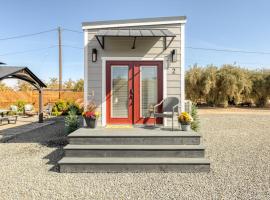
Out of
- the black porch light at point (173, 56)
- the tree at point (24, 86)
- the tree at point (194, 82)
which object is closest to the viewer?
the black porch light at point (173, 56)

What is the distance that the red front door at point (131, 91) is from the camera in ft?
16.7

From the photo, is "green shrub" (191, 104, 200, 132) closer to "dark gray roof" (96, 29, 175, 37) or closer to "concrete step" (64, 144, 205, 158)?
"concrete step" (64, 144, 205, 158)

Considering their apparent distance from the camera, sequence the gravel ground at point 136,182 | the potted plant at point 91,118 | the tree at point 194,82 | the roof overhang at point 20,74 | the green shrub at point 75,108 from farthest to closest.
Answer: the tree at point 194,82 < the roof overhang at point 20,74 < the green shrub at point 75,108 < the potted plant at point 91,118 < the gravel ground at point 136,182

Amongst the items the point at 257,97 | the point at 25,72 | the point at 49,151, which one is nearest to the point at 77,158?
the point at 49,151

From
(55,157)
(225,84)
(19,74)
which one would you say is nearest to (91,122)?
(55,157)

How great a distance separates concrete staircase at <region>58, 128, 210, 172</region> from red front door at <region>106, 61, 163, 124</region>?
4.17ft

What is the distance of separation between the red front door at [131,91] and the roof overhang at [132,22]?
3.39ft

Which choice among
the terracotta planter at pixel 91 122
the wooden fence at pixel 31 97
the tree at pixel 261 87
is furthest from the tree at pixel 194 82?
the terracotta planter at pixel 91 122

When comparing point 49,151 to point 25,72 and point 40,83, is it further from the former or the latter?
point 40,83

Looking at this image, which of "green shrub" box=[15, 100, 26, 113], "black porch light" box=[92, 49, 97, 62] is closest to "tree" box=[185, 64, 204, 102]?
"black porch light" box=[92, 49, 97, 62]

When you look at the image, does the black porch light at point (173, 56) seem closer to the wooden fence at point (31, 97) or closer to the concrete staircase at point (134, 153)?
the concrete staircase at point (134, 153)

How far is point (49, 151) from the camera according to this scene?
457 centimetres

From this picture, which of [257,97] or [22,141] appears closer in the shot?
[22,141]

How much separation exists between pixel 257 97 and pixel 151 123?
18178mm
